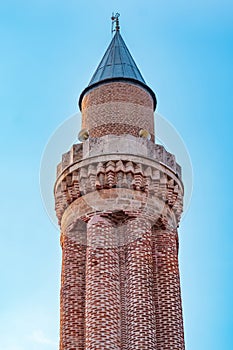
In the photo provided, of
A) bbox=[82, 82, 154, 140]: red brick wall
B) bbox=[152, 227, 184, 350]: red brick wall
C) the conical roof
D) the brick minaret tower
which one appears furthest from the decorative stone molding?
the conical roof

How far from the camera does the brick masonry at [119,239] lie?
18.2 m

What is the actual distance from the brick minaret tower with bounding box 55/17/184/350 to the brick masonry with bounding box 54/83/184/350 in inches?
1.1

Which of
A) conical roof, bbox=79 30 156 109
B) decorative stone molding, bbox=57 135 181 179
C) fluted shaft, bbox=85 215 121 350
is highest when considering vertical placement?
conical roof, bbox=79 30 156 109

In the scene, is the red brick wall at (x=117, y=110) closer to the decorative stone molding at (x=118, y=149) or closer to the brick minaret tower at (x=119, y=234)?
the brick minaret tower at (x=119, y=234)

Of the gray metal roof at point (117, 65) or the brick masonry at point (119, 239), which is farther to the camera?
the gray metal roof at point (117, 65)

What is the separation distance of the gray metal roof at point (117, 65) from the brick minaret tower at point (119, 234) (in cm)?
101

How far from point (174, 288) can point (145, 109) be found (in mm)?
6105

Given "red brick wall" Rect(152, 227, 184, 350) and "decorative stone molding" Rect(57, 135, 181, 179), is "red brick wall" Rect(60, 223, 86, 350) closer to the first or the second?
"red brick wall" Rect(152, 227, 184, 350)

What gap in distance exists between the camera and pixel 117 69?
23266 mm

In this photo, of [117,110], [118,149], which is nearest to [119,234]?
[118,149]

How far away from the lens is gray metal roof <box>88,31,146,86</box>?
23.0 meters

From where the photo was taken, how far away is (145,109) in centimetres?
2253

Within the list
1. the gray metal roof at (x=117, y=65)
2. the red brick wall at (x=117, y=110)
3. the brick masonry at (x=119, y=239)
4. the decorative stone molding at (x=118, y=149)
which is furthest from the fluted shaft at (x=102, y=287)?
the gray metal roof at (x=117, y=65)

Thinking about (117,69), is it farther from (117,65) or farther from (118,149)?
(118,149)
